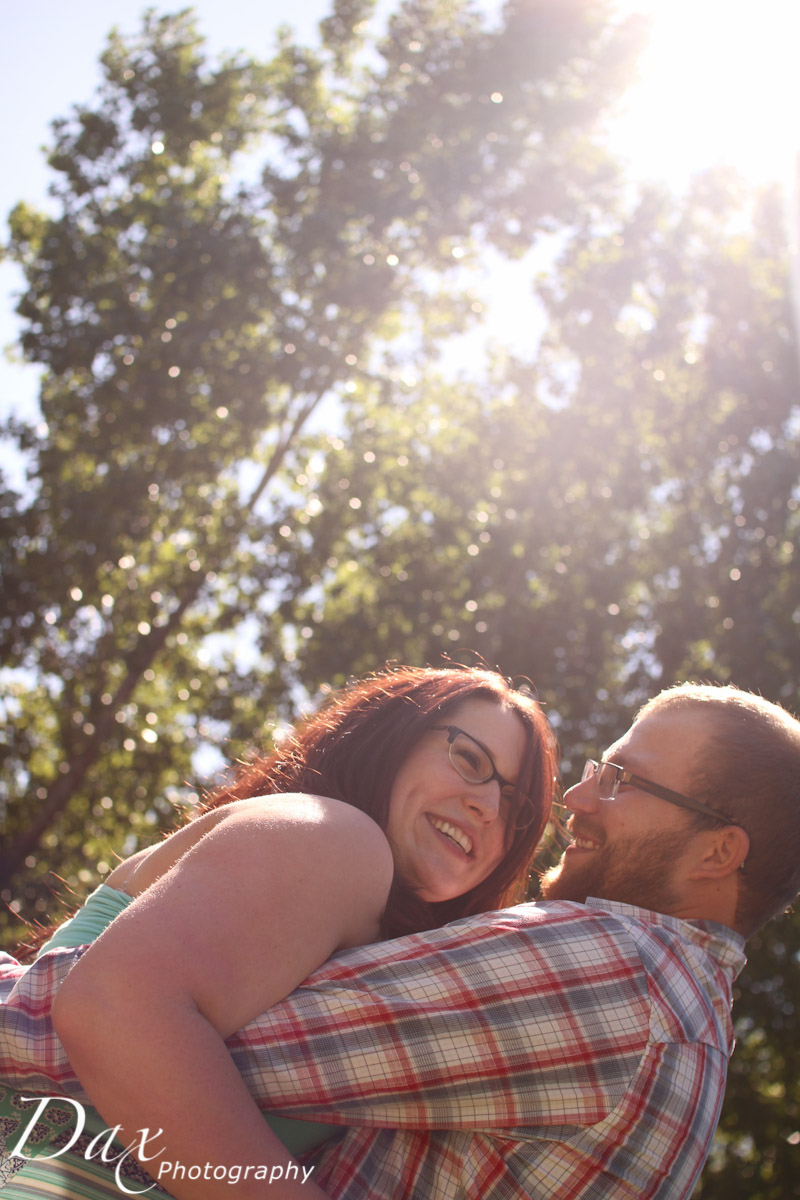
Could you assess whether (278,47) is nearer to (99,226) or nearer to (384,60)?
(384,60)

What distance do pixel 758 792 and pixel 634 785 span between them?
365mm

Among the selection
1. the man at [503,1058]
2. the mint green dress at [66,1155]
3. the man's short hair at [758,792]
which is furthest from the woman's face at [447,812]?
the mint green dress at [66,1155]

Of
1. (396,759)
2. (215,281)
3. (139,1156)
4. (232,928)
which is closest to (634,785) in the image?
(396,759)

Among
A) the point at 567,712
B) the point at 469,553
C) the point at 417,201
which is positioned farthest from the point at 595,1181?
the point at 417,201

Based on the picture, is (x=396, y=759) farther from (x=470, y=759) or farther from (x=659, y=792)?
(x=659, y=792)

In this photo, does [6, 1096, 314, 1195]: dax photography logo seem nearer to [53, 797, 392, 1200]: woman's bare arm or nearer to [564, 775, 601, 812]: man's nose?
[53, 797, 392, 1200]: woman's bare arm

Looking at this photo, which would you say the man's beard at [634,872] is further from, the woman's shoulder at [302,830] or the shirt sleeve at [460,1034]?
the woman's shoulder at [302,830]

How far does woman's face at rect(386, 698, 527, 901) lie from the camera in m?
2.60

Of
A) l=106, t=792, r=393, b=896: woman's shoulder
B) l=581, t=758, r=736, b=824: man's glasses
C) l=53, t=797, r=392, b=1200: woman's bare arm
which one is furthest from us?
l=581, t=758, r=736, b=824: man's glasses

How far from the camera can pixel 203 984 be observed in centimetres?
164

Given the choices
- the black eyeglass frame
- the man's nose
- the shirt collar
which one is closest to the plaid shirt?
the shirt collar

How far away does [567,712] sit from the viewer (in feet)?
39.9

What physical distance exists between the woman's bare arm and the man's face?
1.22 meters

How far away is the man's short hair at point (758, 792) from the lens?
2.79m
